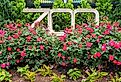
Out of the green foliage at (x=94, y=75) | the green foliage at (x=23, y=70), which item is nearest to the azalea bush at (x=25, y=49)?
the green foliage at (x=23, y=70)

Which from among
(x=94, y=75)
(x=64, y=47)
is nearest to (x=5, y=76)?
(x=64, y=47)

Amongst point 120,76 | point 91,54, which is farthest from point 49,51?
point 120,76

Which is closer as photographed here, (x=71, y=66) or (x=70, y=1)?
(x=71, y=66)

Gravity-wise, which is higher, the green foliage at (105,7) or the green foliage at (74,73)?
the green foliage at (105,7)

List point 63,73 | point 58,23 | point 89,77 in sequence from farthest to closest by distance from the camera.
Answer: point 58,23
point 63,73
point 89,77

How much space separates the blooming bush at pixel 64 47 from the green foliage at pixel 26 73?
0.15 meters

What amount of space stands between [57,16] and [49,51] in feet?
11.8

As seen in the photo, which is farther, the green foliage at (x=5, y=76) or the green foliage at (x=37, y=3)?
the green foliage at (x=37, y=3)

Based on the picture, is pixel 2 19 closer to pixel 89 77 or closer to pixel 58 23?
pixel 58 23

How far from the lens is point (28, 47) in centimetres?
529

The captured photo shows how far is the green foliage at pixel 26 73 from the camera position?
499 cm

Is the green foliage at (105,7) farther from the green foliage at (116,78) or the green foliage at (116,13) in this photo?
the green foliage at (116,78)

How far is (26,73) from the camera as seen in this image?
509cm

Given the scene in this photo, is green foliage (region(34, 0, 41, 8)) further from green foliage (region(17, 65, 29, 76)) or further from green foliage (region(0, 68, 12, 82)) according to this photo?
green foliage (region(0, 68, 12, 82))
